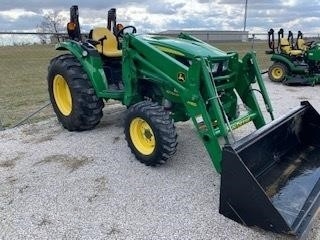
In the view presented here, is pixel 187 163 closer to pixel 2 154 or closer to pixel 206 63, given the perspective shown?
pixel 206 63

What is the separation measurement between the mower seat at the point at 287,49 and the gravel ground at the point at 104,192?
6750 millimetres

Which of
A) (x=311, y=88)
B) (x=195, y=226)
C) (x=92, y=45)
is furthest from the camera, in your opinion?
(x=311, y=88)

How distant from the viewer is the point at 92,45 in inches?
220

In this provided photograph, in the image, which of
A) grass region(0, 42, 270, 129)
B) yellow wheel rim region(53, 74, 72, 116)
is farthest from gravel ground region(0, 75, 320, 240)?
grass region(0, 42, 270, 129)

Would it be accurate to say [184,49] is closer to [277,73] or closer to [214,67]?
[214,67]

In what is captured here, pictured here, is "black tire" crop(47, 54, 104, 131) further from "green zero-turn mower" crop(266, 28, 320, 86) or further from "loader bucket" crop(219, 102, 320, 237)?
"green zero-turn mower" crop(266, 28, 320, 86)

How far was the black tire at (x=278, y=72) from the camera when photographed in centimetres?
1096

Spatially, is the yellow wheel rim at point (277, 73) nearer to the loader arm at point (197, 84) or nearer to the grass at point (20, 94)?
the grass at point (20, 94)

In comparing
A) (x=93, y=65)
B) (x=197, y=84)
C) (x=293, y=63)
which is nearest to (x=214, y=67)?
(x=197, y=84)

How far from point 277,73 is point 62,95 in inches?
282

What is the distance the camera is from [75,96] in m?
5.39

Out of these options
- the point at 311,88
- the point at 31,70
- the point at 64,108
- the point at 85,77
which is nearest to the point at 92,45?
the point at 85,77

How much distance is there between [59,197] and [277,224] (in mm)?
2100

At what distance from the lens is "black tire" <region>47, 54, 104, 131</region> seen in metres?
5.39
